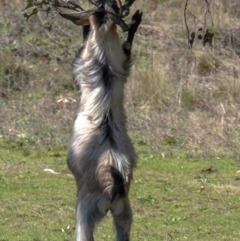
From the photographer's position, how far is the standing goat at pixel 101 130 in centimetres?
605

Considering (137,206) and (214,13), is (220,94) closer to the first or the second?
(214,13)

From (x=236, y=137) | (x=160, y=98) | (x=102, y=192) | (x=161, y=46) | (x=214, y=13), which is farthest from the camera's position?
(x=214, y=13)

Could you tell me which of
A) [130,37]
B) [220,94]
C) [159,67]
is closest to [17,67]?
[159,67]

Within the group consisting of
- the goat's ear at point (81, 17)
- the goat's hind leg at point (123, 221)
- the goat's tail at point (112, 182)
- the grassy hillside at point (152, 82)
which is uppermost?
the goat's ear at point (81, 17)

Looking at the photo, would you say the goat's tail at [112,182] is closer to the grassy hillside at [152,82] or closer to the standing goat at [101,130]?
the standing goat at [101,130]

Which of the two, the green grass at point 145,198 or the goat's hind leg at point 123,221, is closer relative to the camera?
the goat's hind leg at point 123,221

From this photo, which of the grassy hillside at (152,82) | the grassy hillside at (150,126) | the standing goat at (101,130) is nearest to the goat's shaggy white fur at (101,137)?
the standing goat at (101,130)

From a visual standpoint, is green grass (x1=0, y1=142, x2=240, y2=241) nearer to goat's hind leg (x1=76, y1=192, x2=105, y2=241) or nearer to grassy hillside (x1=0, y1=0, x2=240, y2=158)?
grassy hillside (x1=0, y1=0, x2=240, y2=158)

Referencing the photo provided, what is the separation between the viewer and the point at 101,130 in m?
6.21

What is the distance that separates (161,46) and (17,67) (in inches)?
116

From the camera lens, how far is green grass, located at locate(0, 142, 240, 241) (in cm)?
786

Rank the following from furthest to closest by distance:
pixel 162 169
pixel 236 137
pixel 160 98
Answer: pixel 160 98
pixel 236 137
pixel 162 169

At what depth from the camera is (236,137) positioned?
11.6 metres

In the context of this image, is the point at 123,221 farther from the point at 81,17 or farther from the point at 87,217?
the point at 81,17
